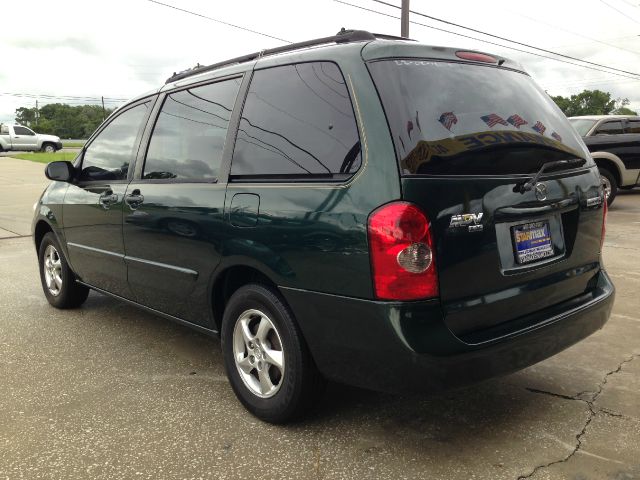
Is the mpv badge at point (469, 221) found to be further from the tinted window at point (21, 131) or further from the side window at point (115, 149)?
the tinted window at point (21, 131)

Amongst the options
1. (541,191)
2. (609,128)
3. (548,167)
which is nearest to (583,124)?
(609,128)

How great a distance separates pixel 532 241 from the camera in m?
2.64

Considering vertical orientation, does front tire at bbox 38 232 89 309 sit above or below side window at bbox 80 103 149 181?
below

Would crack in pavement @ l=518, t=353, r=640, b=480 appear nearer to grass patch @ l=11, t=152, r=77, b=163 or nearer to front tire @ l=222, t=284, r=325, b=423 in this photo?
front tire @ l=222, t=284, r=325, b=423

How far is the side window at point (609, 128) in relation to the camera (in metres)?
11.4

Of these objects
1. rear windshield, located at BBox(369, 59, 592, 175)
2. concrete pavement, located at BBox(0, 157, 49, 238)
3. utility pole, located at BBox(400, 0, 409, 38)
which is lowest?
concrete pavement, located at BBox(0, 157, 49, 238)

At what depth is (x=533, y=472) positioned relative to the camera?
8.09 ft

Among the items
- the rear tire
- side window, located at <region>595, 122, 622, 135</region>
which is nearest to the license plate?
the rear tire

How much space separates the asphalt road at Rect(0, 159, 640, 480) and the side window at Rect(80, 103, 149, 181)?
1.19 metres

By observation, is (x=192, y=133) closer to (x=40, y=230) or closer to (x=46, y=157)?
(x=40, y=230)

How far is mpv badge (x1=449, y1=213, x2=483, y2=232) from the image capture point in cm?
238

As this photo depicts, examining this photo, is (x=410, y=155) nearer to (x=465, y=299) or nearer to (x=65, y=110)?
(x=465, y=299)

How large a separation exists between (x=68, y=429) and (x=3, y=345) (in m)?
1.63

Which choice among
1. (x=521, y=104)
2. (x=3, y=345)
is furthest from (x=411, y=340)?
(x=3, y=345)
